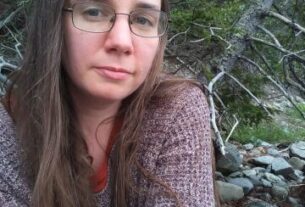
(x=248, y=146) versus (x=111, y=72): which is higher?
(x=111, y=72)

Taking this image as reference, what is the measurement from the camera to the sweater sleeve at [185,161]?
4.85 ft

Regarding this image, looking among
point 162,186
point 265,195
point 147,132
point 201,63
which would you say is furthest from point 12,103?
point 265,195

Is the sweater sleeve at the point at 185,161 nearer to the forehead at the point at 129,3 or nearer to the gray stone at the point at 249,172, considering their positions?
the forehead at the point at 129,3

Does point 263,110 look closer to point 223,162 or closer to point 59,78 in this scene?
point 223,162

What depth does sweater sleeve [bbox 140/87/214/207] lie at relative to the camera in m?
1.48

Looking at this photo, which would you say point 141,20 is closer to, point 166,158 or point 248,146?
point 166,158

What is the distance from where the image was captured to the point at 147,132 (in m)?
1.60

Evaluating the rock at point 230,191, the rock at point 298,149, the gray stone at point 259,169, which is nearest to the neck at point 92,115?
the rock at point 230,191

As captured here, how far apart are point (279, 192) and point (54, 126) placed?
2.75 meters

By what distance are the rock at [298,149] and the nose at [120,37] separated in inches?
171

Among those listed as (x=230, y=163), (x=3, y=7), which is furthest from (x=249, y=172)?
(x=3, y=7)

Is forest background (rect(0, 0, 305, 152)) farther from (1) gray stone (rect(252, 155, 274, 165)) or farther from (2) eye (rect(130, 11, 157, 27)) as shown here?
(1) gray stone (rect(252, 155, 274, 165))

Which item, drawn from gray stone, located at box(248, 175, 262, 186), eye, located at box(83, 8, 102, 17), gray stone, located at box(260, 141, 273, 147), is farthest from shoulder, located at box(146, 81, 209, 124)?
gray stone, located at box(260, 141, 273, 147)

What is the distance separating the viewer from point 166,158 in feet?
5.04
